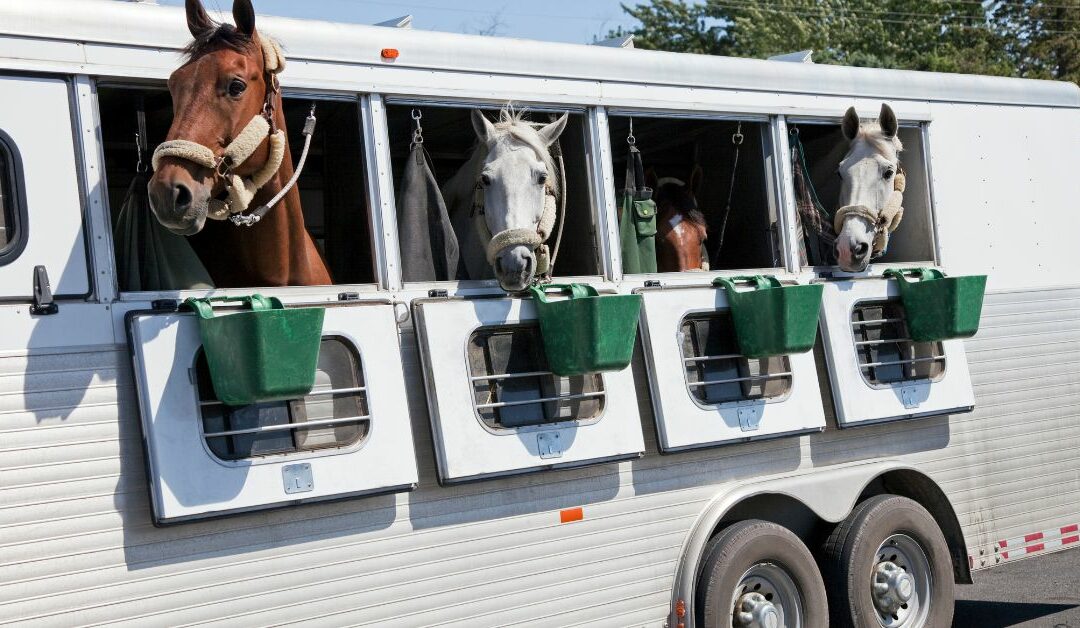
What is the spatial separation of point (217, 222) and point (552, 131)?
152cm

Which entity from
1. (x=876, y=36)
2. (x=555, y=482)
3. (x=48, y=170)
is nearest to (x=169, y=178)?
(x=48, y=170)

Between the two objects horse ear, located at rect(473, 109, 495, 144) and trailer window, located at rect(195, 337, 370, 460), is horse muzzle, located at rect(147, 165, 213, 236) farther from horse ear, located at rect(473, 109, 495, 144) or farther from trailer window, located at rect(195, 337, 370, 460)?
horse ear, located at rect(473, 109, 495, 144)

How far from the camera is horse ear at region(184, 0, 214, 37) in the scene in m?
4.41

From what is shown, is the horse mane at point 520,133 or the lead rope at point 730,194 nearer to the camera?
the horse mane at point 520,133

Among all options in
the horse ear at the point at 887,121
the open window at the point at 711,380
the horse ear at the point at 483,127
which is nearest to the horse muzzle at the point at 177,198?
the horse ear at the point at 483,127

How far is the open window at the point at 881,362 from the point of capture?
638 centimetres

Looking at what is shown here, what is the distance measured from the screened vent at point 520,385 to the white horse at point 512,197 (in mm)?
238

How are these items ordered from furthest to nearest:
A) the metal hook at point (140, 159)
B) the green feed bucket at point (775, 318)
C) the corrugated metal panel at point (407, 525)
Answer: the green feed bucket at point (775, 318) < the metal hook at point (140, 159) < the corrugated metal panel at point (407, 525)

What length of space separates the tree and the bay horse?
28783 millimetres

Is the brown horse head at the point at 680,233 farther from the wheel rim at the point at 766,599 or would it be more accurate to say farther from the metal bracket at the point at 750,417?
the wheel rim at the point at 766,599

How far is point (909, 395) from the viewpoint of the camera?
261 inches

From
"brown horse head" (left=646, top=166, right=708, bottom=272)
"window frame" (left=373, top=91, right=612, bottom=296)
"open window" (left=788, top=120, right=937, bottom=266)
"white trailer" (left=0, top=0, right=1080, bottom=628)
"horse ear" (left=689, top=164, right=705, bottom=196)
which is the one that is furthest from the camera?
"horse ear" (left=689, top=164, right=705, bottom=196)

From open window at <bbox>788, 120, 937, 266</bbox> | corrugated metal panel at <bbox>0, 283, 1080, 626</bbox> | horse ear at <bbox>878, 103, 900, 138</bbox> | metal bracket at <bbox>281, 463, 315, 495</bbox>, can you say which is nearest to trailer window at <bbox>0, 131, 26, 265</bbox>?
corrugated metal panel at <bbox>0, 283, 1080, 626</bbox>

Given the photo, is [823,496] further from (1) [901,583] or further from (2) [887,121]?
(2) [887,121]
